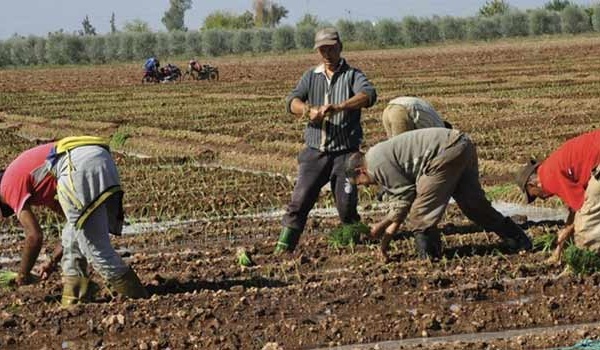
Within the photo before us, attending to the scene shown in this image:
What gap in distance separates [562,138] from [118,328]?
30.8 ft

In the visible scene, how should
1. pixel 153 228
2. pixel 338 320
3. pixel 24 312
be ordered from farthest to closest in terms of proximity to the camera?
pixel 153 228 < pixel 24 312 < pixel 338 320

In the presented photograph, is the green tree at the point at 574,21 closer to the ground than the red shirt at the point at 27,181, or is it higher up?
closer to the ground

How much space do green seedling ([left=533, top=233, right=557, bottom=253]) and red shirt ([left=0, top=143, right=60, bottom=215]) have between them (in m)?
3.34

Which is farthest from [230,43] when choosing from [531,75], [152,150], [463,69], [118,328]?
[118,328]

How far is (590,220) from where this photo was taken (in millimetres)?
7578

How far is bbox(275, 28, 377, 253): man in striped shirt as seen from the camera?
866 cm

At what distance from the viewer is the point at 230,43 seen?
63.2 meters

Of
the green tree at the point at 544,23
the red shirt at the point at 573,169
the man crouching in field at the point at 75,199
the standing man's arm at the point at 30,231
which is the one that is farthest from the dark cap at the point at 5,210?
the green tree at the point at 544,23

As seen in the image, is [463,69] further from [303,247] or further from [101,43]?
[101,43]

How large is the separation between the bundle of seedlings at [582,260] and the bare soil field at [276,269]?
4.7 inches

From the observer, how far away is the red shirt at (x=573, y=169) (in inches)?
298

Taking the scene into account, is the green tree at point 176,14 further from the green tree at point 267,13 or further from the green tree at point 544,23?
the green tree at point 544,23

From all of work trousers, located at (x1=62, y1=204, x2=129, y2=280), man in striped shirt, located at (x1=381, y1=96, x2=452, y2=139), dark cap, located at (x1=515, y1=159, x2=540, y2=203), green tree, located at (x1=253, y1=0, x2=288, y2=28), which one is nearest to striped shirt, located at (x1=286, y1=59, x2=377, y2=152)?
man in striped shirt, located at (x1=381, y1=96, x2=452, y2=139)

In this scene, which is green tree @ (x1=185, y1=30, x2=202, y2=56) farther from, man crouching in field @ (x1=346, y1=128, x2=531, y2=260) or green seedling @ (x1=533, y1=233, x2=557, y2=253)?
man crouching in field @ (x1=346, y1=128, x2=531, y2=260)
